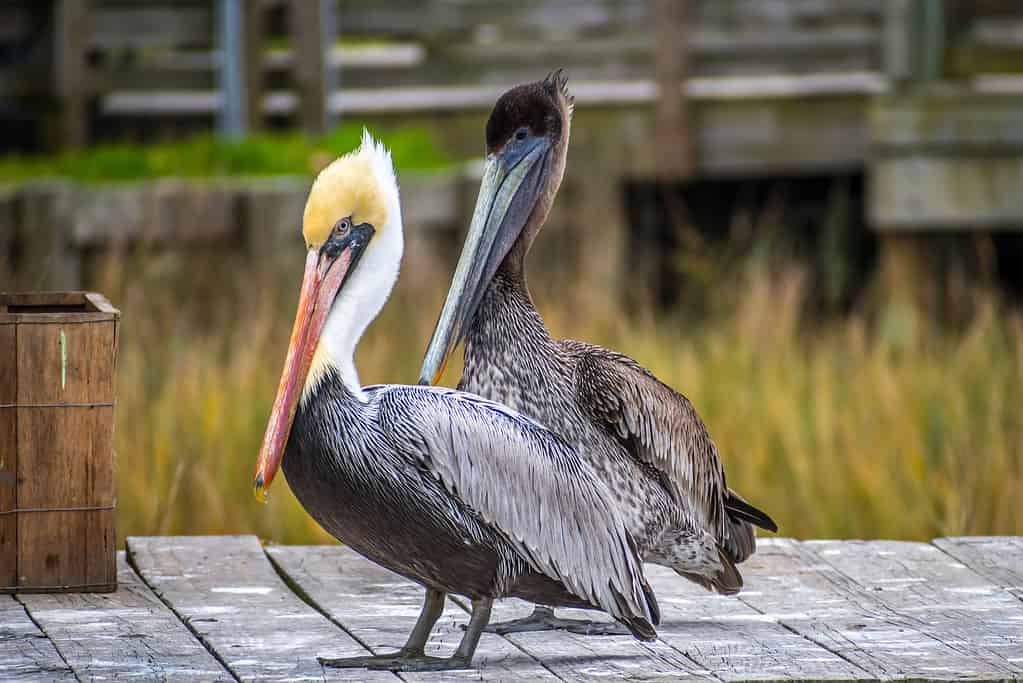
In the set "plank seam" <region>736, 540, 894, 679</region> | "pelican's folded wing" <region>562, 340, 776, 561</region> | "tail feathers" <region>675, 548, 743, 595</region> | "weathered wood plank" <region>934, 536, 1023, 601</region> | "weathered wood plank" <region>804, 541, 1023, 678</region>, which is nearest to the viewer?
"plank seam" <region>736, 540, 894, 679</region>

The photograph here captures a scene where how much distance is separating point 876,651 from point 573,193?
6165 mm

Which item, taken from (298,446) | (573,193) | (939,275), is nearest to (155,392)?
(573,193)

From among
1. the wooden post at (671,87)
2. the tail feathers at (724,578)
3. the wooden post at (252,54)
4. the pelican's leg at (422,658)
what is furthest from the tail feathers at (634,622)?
the wooden post at (252,54)

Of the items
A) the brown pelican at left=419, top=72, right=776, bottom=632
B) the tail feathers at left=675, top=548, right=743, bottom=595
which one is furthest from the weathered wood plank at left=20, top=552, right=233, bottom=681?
the tail feathers at left=675, top=548, right=743, bottom=595

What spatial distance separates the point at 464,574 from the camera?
3637mm

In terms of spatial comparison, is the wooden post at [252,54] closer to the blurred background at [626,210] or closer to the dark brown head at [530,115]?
the blurred background at [626,210]

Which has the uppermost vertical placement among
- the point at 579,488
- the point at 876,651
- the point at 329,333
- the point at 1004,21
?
the point at 1004,21

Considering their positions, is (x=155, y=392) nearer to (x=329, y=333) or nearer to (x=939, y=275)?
(x=329, y=333)

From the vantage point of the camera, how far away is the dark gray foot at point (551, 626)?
4172mm

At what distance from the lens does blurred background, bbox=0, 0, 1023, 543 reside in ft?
21.6

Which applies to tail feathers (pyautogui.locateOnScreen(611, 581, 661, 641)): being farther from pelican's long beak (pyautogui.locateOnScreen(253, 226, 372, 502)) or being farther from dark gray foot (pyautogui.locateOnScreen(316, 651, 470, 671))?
pelican's long beak (pyautogui.locateOnScreen(253, 226, 372, 502))

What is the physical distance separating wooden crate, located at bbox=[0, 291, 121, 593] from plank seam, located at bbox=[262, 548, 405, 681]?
470mm

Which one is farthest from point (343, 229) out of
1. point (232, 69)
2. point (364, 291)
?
point (232, 69)

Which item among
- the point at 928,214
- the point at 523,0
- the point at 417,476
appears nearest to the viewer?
the point at 417,476
